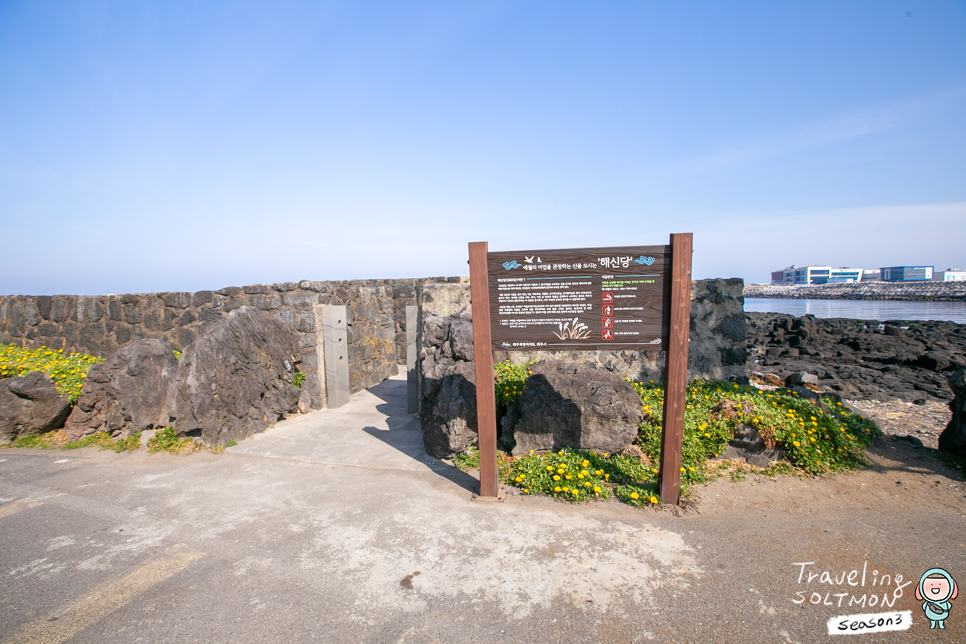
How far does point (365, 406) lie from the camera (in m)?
7.54

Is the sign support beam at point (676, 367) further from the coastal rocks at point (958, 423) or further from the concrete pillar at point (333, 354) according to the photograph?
the concrete pillar at point (333, 354)

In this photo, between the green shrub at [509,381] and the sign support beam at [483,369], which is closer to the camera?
the sign support beam at [483,369]

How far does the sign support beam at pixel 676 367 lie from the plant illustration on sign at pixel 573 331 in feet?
2.24

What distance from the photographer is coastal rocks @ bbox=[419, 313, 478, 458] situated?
4871 millimetres

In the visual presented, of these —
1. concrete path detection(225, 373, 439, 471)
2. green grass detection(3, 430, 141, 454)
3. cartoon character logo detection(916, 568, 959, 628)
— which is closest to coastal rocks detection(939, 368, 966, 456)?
cartoon character logo detection(916, 568, 959, 628)

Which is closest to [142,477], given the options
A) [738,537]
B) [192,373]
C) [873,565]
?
[192,373]

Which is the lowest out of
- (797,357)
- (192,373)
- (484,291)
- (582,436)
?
(797,357)

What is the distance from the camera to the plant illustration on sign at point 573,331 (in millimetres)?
3869

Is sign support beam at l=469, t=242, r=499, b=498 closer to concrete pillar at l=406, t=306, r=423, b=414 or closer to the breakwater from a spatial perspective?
concrete pillar at l=406, t=306, r=423, b=414

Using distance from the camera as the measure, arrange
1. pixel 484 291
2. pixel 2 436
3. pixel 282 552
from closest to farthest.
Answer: pixel 282 552
pixel 484 291
pixel 2 436

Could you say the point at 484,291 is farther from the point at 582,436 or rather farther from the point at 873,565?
the point at 873,565

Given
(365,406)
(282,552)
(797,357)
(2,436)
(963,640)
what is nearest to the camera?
(963,640)

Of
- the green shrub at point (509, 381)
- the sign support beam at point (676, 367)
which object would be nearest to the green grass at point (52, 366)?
the green shrub at point (509, 381)

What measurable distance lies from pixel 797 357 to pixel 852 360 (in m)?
1.35
